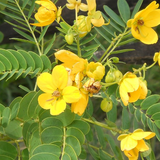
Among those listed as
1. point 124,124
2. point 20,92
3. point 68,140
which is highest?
point 68,140

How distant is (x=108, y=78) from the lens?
0.87 m

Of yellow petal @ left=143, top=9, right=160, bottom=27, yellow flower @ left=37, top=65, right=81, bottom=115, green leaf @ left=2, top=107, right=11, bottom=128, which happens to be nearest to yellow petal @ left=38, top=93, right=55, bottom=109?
yellow flower @ left=37, top=65, right=81, bottom=115

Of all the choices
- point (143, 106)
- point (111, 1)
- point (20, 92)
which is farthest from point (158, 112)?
point (20, 92)

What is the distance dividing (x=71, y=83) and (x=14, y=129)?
0.24 m

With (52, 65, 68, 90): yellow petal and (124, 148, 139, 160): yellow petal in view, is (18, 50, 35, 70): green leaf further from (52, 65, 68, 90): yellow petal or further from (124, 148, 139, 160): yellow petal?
(124, 148, 139, 160): yellow petal

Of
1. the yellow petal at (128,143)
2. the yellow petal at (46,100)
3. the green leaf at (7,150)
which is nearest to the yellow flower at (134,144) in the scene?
the yellow petal at (128,143)

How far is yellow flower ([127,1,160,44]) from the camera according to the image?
907 millimetres

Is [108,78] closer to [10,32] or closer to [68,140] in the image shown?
[68,140]

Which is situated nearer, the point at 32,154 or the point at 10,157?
the point at 32,154

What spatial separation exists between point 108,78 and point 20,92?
1.61 metres

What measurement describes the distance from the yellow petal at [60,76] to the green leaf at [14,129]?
20cm

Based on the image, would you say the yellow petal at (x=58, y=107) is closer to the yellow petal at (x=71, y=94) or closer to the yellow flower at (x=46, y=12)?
the yellow petal at (x=71, y=94)

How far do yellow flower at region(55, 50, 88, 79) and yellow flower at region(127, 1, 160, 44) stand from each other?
0.17m

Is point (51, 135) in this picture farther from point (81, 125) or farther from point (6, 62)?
point (6, 62)
